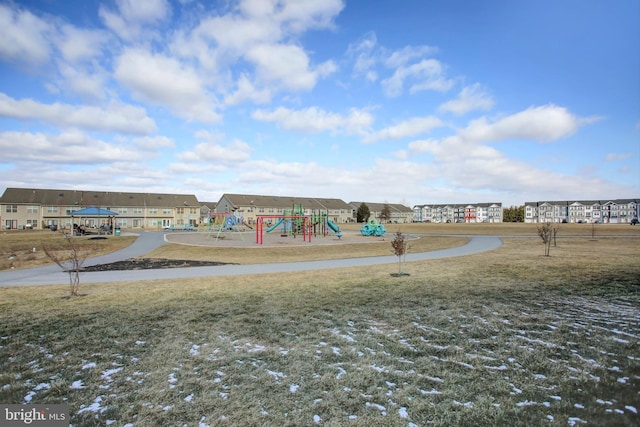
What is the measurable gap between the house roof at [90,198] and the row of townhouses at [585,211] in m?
132

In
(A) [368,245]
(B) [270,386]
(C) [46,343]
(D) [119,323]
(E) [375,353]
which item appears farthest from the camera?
(A) [368,245]

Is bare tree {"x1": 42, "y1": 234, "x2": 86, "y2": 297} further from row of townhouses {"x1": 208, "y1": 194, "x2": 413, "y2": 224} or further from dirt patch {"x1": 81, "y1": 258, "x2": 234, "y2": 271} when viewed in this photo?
row of townhouses {"x1": 208, "y1": 194, "x2": 413, "y2": 224}

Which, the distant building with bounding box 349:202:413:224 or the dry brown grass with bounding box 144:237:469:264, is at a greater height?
the distant building with bounding box 349:202:413:224

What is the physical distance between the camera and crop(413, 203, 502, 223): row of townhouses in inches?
6334

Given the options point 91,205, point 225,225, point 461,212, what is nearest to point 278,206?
point 91,205

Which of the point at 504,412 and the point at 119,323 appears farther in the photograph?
the point at 119,323

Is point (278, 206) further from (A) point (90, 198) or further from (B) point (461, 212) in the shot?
(B) point (461, 212)

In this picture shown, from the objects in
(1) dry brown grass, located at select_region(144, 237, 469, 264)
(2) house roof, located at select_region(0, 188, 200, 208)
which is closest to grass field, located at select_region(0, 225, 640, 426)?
(1) dry brown grass, located at select_region(144, 237, 469, 264)

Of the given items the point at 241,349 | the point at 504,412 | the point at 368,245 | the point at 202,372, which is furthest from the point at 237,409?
the point at 368,245

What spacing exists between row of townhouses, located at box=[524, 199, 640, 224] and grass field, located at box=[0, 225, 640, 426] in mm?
142466

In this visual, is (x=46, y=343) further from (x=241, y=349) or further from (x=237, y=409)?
(x=237, y=409)

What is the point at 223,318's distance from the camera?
827 centimetres

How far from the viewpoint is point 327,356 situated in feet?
19.4

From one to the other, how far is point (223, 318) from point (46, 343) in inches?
133
